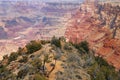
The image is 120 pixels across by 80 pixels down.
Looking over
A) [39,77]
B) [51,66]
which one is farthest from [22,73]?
[39,77]

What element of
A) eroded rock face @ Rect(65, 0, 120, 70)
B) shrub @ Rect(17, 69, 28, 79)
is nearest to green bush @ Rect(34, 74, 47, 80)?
shrub @ Rect(17, 69, 28, 79)

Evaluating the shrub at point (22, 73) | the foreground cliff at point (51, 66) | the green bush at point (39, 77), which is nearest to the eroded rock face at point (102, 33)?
the foreground cliff at point (51, 66)

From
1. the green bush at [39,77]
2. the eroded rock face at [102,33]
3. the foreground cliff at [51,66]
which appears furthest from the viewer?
the eroded rock face at [102,33]

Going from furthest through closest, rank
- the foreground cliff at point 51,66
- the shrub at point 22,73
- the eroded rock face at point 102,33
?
the eroded rock face at point 102,33 → the shrub at point 22,73 → the foreground cliff at point 51,66

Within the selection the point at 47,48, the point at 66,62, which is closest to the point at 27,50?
the point at 47,48

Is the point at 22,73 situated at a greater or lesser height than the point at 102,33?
greater

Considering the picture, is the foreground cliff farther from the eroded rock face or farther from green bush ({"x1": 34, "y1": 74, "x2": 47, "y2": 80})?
the eroded rock face

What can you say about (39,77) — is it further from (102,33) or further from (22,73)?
(102,33)

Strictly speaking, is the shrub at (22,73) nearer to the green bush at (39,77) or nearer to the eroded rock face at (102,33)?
the green bush at (39,77)

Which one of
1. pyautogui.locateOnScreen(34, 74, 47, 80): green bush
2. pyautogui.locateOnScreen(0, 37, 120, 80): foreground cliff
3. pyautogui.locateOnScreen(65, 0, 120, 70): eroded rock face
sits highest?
pyautogui.locateOnScreen(34, 74, 47, 80): green bush
